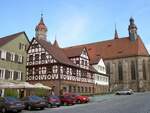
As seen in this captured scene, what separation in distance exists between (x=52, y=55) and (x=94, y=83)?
15823 mm

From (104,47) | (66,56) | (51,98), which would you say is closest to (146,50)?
(104,47)

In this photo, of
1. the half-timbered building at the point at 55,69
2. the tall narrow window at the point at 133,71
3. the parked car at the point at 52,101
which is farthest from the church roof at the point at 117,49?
the parked car at the point at 52,101

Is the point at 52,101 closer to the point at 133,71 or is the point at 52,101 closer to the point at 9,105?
the point at 9,105

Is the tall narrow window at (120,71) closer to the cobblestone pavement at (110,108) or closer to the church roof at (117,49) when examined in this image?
the church roof at (117,49)

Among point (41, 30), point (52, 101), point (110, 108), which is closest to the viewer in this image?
point (110, 108)

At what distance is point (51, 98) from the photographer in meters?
29.7

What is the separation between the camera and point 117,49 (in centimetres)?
8056

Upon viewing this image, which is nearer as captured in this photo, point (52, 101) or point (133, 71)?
point (52, 101)

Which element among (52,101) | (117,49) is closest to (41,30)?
(117,49)

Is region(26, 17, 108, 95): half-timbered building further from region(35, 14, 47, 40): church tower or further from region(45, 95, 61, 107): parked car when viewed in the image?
region(35, 14, 47, 40): church tower

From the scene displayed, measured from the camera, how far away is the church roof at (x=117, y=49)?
76.1 metres

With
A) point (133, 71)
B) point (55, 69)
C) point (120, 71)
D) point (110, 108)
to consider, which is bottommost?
point (110, 108)

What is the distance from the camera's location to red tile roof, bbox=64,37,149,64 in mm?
76125

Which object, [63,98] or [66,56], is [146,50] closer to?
[66,56]
